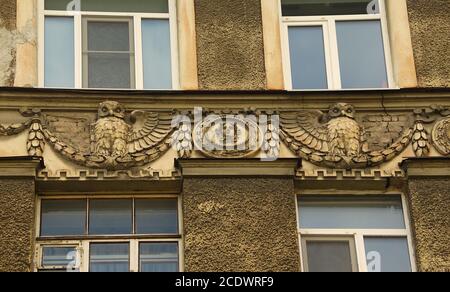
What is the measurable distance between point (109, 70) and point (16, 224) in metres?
2.39

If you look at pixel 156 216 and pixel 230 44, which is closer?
pixel 156 216

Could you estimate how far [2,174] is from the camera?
14.0 m

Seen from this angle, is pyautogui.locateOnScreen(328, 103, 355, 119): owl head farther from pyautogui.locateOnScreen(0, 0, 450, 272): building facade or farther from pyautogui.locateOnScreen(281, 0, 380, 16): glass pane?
pyautogui.locateOnScreen(281, 0, 380, 16): glass pane

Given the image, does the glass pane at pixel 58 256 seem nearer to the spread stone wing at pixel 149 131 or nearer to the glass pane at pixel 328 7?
the spread stone wing at pixel 149 131

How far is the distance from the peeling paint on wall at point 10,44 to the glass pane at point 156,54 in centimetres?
132

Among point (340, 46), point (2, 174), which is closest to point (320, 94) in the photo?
point (340, 46)

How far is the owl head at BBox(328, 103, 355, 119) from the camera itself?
1471 centimetres

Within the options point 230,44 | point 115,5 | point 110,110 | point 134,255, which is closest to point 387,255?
point 134,255

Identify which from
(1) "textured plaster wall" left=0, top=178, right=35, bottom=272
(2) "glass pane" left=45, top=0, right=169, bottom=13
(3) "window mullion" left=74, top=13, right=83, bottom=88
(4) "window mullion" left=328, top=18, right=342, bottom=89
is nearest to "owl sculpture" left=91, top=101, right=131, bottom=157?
(3) "window mullion" left=74, top=13, right=83, bottom=88

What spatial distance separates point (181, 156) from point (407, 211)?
8.37ft

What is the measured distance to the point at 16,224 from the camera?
44.9 feet

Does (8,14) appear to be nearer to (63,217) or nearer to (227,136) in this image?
(63,217)

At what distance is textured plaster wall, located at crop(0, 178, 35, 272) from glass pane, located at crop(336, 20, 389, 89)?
3.94 metres
